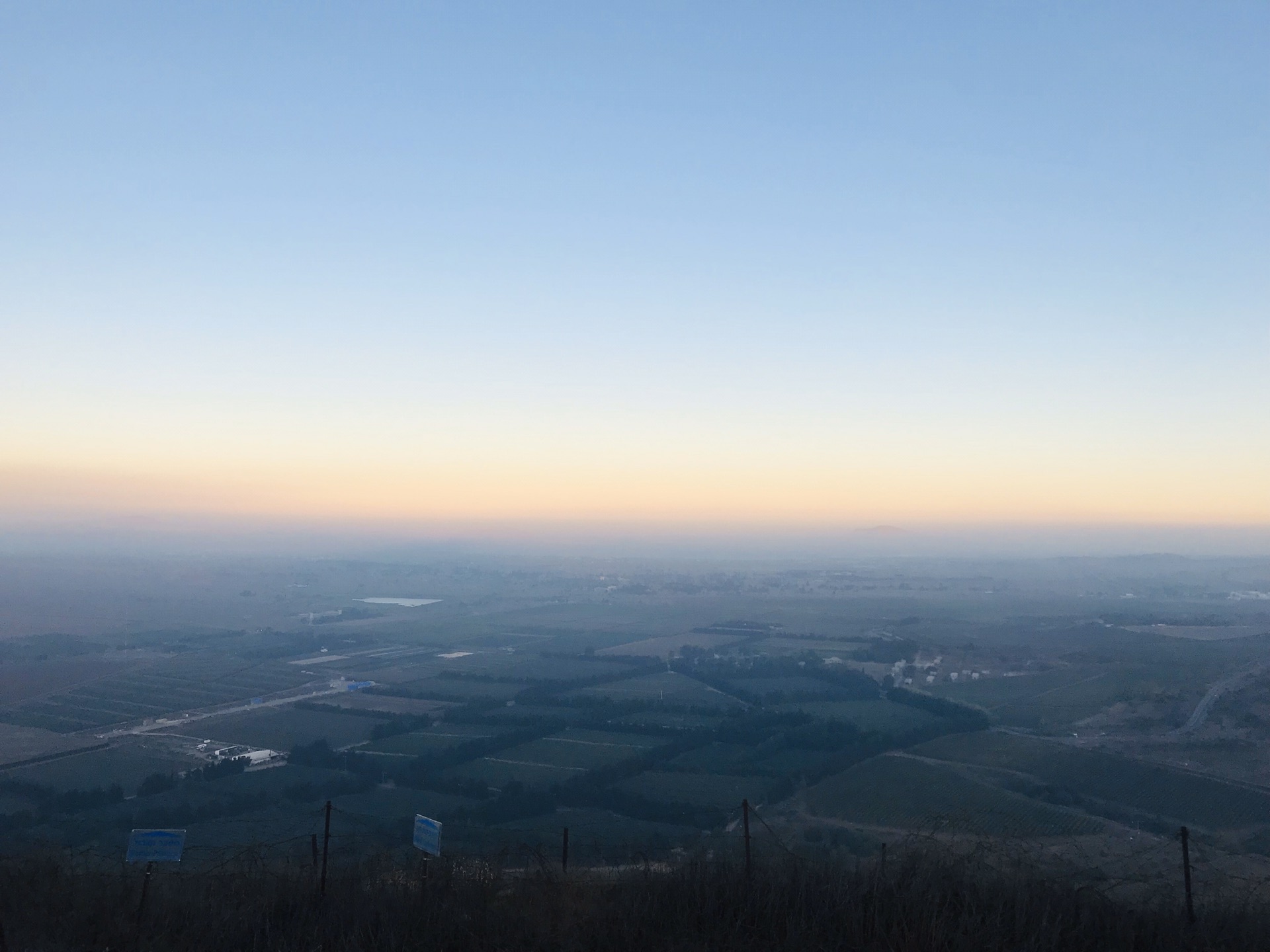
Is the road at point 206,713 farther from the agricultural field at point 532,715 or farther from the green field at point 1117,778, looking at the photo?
the green field at point 1117,778

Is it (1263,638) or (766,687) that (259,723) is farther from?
(1263,638)

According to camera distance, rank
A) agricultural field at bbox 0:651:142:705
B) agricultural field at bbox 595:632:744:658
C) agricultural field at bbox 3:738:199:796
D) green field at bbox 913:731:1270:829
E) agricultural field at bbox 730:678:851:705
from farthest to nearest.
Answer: agricultural field at bbox 595:632:744:658 < agricultural field at bbox 730:678:851:705 < agricultural field at bbox 0:651:142:705 < agricultural field at bbox 3:738:199:796 < green field at bbox 913:731:1270:829

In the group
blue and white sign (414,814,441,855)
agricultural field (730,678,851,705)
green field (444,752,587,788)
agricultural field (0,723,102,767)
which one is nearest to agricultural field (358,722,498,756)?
green field (444,752,587,788)

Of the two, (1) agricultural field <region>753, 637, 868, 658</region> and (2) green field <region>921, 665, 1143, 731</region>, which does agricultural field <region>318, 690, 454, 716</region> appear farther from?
(1) agricultural field <region>753, 637, 868, 658</region>

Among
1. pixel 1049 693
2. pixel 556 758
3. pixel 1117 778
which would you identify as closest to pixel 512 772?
pixel 556 758

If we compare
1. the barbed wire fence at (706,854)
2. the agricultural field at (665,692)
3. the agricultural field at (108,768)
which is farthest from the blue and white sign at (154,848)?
the agricultural field at (665,692)

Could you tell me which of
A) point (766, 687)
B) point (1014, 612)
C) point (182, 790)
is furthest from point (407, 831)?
point (1014, 612)
